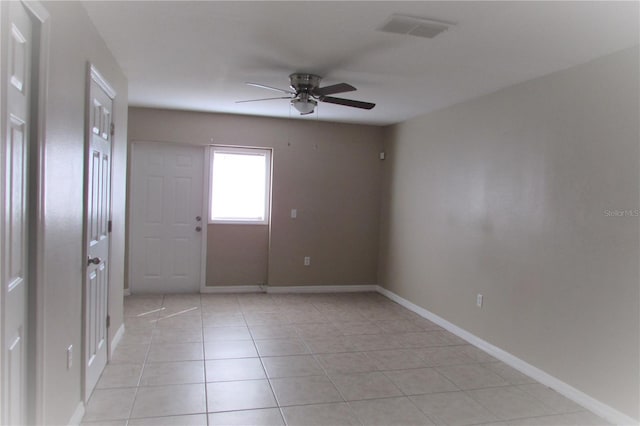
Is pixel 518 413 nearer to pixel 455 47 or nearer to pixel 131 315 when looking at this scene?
pixel 455 47

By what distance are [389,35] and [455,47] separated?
0.48m

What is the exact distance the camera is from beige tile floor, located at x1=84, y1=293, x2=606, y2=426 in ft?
9.16

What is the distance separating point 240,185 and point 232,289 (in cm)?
139

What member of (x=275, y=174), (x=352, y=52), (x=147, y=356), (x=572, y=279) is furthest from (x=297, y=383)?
(x=275, y=174)

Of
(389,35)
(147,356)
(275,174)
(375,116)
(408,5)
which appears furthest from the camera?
(275,174)

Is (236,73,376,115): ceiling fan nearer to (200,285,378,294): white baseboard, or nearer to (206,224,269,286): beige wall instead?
(206,224,269,286): beige wall

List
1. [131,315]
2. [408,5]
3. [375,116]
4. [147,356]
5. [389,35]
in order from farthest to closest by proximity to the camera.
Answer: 1. [375,116]
2. [131,315]
3. [147,356]
4. [389,35]
5. [408,5]

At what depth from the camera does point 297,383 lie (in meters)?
3.23

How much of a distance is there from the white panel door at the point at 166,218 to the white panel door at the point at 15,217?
4113 millimetres

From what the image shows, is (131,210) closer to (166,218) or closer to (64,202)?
(166,218)

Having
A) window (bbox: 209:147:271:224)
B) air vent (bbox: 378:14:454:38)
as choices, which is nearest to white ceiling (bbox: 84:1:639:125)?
air vent (bbox: 378:14:454:38)

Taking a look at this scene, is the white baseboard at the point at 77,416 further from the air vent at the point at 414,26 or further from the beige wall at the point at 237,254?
the beige wall at the point at 237,254

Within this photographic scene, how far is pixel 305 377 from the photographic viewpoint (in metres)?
3.34

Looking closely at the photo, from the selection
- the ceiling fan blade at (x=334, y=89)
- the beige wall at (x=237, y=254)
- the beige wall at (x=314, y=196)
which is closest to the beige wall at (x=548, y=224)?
the beige wall at (x=314, y=196)
